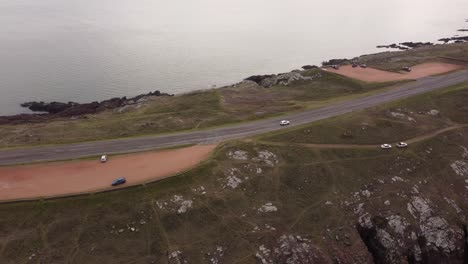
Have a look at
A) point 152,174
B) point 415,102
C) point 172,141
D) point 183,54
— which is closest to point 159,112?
point 172,141

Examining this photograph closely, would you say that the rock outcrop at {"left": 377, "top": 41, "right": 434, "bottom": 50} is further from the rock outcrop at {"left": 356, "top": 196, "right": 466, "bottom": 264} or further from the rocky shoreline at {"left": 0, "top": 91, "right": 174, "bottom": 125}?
the rock outcrop at {"left": 356, "top": 196, "right": 466, "bottom": 264}

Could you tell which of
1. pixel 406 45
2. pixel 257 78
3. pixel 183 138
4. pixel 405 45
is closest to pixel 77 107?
pixel 183 138

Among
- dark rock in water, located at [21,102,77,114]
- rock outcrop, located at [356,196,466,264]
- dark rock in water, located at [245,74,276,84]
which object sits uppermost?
dark rock in water, located at [21,102,77,114]

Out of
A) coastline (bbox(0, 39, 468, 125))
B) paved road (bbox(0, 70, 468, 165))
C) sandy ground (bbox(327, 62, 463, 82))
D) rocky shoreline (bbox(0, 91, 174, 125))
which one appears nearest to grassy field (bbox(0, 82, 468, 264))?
paved road (bbox(0, 70, 468, 165))

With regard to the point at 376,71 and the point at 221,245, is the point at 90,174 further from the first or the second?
the point at 376,71

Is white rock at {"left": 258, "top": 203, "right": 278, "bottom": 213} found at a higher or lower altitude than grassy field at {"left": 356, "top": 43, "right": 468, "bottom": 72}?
lower

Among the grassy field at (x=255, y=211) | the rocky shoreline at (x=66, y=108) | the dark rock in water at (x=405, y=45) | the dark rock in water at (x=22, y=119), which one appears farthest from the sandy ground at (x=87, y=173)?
the dark rock in water at (x=405, y=45)

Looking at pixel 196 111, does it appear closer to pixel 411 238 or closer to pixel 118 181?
pixel 118 181
